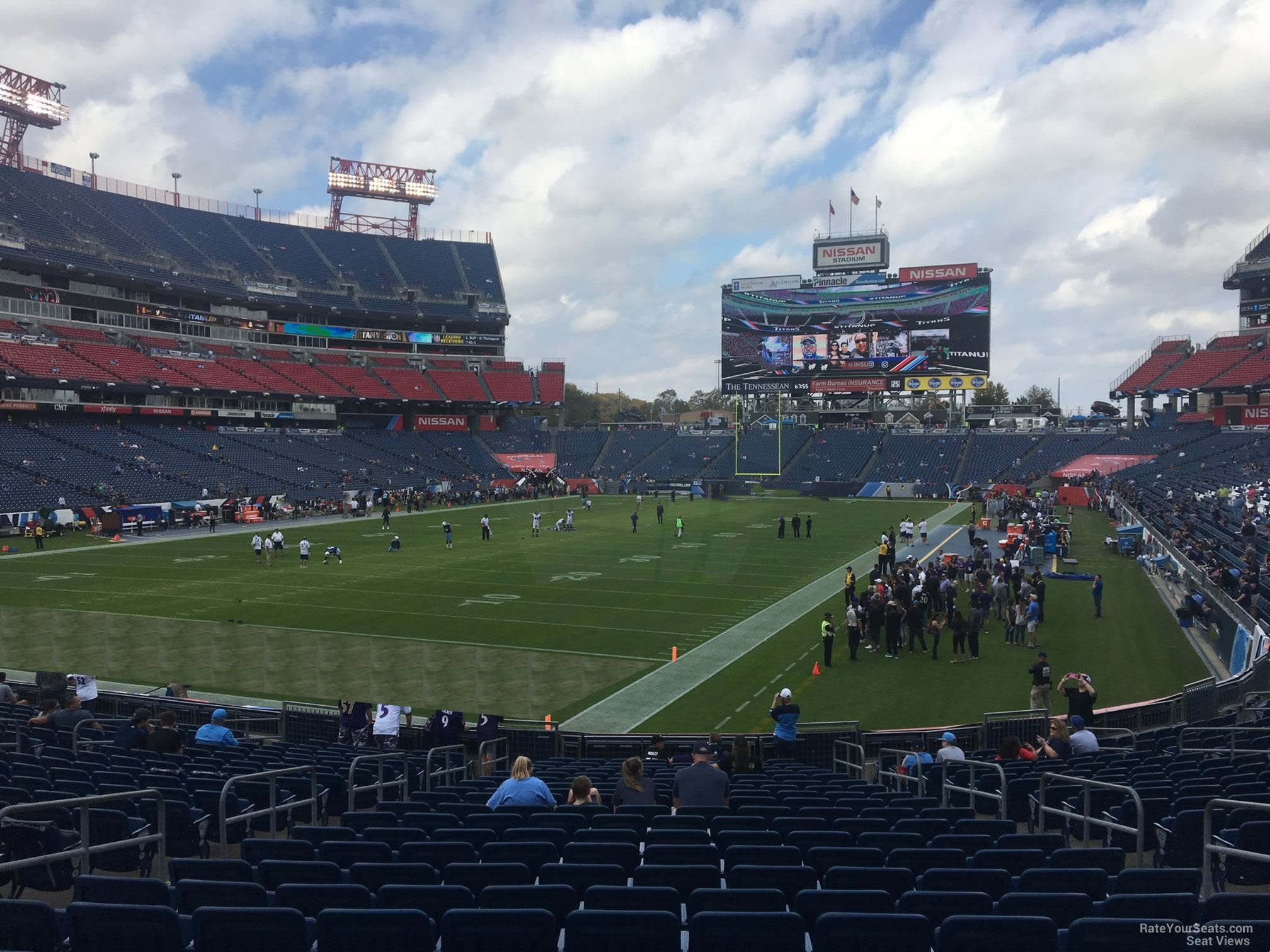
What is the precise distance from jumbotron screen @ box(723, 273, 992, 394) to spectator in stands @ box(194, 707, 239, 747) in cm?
6324

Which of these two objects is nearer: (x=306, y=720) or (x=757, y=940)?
(x=757, y=940)

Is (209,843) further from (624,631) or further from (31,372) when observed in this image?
(31,372)

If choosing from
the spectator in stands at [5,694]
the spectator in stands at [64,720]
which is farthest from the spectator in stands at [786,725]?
the spectator in stands at [5,694]

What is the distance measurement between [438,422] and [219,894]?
78.7 m

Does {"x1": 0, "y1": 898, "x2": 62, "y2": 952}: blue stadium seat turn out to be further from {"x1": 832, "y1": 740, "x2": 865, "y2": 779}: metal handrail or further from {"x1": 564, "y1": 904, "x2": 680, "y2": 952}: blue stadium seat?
{"x1": 832, "y1": 740, "x2": 865, "y2": 779}: metal handrail

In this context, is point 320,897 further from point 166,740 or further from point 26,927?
point 166,740

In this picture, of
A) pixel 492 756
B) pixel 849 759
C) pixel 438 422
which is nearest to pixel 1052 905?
pixel 849 759

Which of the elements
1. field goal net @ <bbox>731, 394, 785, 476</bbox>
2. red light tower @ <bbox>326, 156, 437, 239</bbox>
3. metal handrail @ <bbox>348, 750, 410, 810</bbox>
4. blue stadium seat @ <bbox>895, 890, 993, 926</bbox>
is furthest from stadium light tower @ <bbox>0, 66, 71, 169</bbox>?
blue stadium seat @ <bbox>895, 890, 993, 926</bbox>

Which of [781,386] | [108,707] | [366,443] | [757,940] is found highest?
[781,386]

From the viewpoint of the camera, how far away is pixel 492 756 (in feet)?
38.9

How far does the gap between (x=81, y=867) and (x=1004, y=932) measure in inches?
208

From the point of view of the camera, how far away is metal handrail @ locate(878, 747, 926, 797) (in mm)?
9463

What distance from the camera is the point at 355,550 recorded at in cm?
3566

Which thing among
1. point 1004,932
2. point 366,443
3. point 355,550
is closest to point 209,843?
point 1004,932
